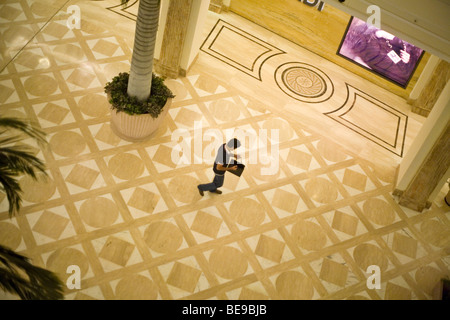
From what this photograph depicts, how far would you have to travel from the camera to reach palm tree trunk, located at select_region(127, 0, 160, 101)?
261 inches

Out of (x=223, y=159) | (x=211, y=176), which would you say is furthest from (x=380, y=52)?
(x=223, y=159)

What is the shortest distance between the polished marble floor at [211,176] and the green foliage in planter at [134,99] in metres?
0.77

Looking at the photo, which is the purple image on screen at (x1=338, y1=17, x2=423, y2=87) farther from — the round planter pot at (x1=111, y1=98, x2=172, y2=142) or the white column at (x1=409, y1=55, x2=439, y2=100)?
the round planter pot at (x1=111, y1=98, x2=172, y2=142)

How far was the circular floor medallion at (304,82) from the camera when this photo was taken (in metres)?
9.76

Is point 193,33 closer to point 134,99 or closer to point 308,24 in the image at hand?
point 134,99

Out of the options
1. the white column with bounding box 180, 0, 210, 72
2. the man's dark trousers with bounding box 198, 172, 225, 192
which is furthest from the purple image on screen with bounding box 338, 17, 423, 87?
the man's dark trousers with bounding box 198, 172, 225, 192

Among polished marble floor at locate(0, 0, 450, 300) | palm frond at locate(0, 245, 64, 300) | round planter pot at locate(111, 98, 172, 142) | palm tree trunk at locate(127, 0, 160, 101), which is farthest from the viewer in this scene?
round planter pot at locate(111, 98, 172, 142)

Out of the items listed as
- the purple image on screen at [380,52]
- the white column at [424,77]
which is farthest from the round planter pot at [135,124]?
the white column at [424,77]

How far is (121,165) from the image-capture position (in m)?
8.02

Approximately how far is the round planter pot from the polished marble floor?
5.8 inches

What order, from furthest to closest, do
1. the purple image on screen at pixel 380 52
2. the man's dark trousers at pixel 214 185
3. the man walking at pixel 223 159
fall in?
the purple image on screen at pixel 380 52 → the man's dark trousers at pixel 214 185 → the man walking at pixel 223 159

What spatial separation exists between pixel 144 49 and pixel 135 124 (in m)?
1.34

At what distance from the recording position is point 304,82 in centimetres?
998

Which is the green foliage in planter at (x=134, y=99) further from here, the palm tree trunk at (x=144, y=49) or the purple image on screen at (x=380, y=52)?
the purple image on screen at (x=380, y=52)
